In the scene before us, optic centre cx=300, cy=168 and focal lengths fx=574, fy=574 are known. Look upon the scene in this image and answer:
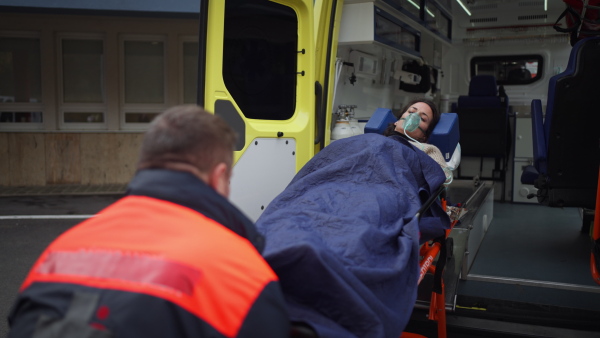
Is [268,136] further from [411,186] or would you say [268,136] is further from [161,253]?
[161,253]

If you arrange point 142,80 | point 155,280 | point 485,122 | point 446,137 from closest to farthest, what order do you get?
point 155,280
point 446,137
point 485,122
point 142,80

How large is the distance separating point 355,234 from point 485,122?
5796 millimetres

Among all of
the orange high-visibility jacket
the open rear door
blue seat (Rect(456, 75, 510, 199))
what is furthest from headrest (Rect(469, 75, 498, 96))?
the orange high-visibility jacket

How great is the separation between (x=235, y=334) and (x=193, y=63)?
9958 millimetres

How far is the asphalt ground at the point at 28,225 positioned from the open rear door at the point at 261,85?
1929 mm

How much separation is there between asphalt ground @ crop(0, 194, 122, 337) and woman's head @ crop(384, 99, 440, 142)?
2.91 m

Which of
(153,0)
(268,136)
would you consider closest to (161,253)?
(268,136)

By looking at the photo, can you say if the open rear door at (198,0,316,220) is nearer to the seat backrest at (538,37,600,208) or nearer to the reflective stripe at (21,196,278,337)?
the seat backrest at (538,37,600,208)

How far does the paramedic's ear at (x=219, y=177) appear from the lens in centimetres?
139

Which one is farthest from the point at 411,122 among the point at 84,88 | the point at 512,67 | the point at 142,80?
the point at 84,88

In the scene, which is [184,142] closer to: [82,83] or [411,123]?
[411,123]

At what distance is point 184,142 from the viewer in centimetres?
134

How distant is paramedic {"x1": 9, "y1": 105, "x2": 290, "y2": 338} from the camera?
3.69 ft

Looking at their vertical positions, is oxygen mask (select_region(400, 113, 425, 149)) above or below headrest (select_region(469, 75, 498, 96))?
below
